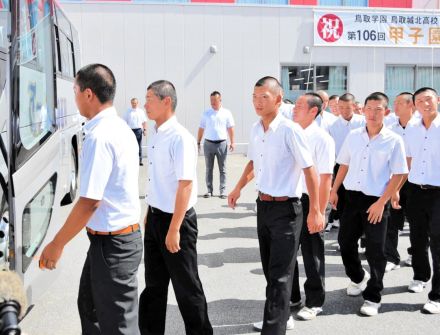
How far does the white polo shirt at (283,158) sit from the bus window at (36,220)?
1.77 meters

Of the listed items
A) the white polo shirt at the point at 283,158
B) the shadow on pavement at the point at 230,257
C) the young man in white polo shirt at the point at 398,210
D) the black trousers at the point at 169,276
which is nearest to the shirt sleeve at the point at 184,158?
the black trousers at the point at 169,276

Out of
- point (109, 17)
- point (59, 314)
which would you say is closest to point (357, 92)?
point (109, 17)

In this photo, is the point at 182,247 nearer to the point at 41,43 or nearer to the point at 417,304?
the point at 417,304

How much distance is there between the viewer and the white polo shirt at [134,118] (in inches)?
581

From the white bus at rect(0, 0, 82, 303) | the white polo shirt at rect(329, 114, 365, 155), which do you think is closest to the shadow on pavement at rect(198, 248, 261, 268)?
the white bus at rect(0, 0, 82, 303)

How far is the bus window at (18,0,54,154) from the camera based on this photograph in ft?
13.3

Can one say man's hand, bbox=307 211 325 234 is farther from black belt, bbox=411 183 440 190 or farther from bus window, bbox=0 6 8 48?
bus window, bbox=0 6 8 48

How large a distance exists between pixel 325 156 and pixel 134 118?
432 inches

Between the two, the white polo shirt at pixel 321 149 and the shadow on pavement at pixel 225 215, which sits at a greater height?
the white polo shirt at pixel 321 149

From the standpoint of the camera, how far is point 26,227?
3.99 meters

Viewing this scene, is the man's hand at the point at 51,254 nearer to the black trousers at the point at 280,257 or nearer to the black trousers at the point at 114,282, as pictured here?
the black trousers at the point at 114,282

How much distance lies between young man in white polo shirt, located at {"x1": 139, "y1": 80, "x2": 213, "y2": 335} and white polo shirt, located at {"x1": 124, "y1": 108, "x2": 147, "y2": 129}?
11.1 m

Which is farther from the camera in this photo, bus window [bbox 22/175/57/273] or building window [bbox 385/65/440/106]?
building window [bbox 385/65/440/106]

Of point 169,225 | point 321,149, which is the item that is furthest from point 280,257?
point 321,149
